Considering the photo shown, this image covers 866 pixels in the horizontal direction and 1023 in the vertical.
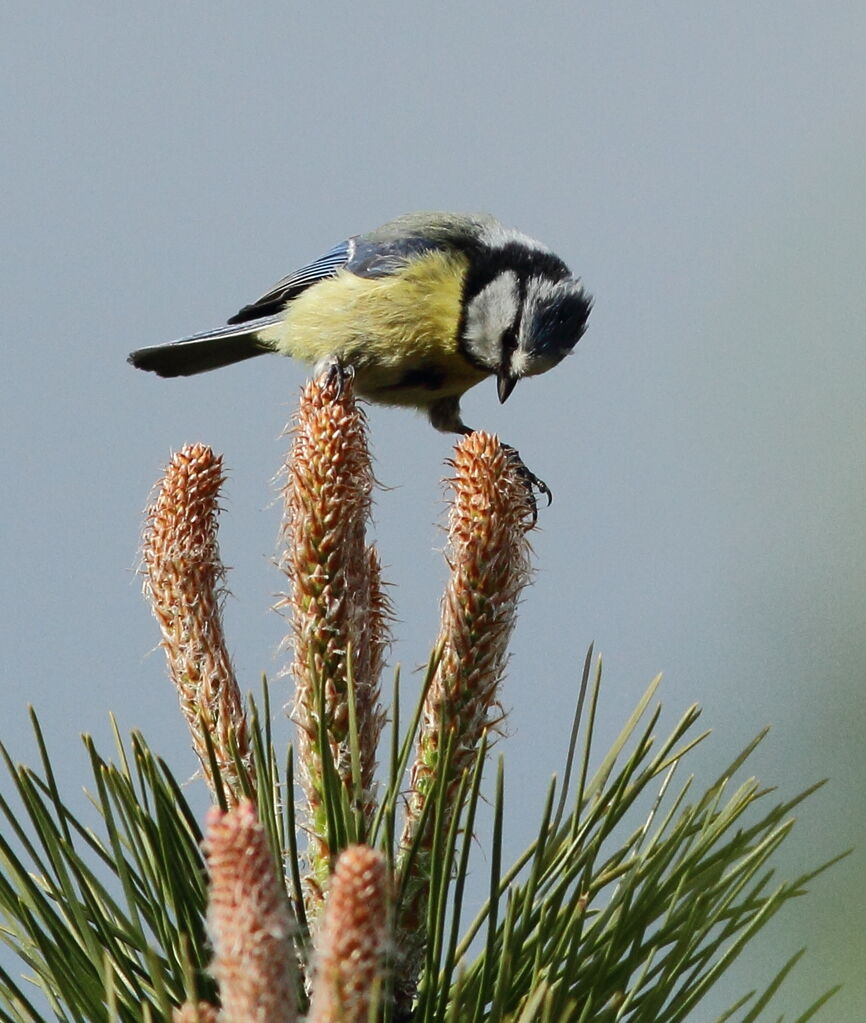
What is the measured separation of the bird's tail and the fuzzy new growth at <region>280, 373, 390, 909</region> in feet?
7.50

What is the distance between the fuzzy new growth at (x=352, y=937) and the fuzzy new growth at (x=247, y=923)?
0.07 feet

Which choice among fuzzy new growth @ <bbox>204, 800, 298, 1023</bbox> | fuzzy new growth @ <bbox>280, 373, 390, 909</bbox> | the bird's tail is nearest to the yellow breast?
the bird's tail

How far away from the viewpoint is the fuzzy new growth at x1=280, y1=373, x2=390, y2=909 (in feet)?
3.85

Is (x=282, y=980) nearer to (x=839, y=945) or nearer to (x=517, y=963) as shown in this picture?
(x=517, y=963)

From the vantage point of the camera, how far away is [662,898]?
111cm

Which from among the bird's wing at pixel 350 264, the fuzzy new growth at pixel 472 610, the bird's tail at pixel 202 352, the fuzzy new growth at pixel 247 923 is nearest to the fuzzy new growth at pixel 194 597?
the fuzzy new growth at pixel 472 610

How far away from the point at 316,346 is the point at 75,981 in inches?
87.6

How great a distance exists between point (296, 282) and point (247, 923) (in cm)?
289

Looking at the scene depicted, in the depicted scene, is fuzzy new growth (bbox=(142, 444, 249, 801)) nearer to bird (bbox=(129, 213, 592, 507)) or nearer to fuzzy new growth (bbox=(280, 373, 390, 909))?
fuzzy new growth (bbox=(280, 373, 390, 909))

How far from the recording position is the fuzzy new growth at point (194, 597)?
1.21m

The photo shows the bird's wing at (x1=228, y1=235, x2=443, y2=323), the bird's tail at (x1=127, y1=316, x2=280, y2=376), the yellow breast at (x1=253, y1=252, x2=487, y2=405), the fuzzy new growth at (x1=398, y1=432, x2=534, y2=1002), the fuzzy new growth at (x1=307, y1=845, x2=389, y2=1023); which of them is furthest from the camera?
the bird's tail at (x1=127, y1=316, x2=280, y2=376)

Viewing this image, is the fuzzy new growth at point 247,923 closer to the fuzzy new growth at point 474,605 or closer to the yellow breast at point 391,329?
the fuzzy new growth at point 474,605

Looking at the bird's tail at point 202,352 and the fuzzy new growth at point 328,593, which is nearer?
the fuzzy new growth at point 328,593

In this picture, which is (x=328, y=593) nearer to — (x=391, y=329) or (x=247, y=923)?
(x=247, y=923)
